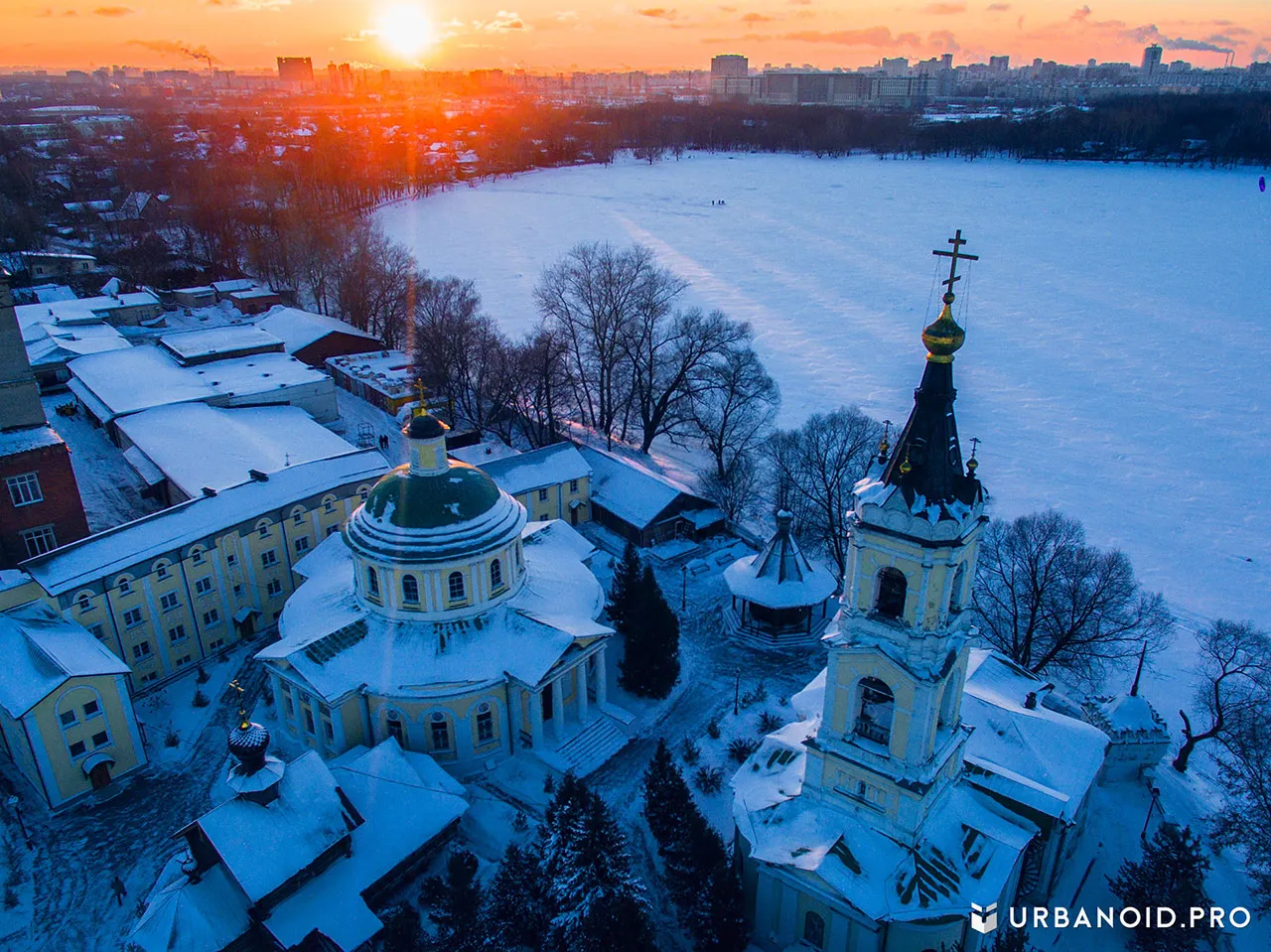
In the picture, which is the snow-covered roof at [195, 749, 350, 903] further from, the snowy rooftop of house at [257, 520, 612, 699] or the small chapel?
the small chapel

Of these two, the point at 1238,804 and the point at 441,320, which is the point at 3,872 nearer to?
the point at 1238,804

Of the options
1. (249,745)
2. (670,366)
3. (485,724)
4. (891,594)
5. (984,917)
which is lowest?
(485,724)

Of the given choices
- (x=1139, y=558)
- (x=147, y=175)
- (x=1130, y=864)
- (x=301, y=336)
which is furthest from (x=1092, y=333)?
(x=147, y=175)

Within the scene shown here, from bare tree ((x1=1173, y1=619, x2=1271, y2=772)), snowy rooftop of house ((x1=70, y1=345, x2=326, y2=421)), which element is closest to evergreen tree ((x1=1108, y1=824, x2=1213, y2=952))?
bare tree ((x1=1173, y1=619, x2=1271, y2=772))

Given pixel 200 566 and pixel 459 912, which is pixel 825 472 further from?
pixel 200 566

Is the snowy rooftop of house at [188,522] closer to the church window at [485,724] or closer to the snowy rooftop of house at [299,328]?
the church window at [485,724]

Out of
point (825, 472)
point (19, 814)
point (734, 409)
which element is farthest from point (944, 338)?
point (734, 409)
